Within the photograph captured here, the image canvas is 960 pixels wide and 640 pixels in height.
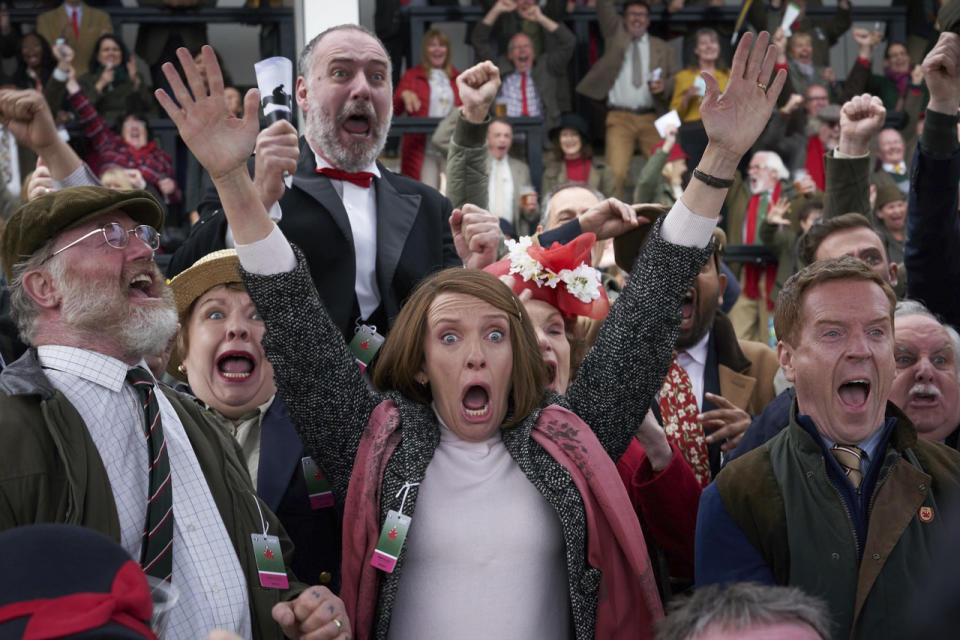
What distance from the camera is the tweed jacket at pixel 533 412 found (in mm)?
2779

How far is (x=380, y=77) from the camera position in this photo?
13.1 feet

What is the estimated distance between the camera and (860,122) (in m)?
4.31

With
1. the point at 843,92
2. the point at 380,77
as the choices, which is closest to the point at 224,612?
the point at 380,77

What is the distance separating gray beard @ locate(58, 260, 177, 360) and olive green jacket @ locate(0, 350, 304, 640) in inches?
5.2

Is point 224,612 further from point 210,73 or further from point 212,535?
point 210,73

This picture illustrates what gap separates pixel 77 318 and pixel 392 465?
0.78m

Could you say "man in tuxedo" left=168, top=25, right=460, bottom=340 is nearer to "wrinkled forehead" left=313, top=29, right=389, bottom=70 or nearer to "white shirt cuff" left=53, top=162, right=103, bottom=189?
"wrinkled forehead" left=313, top=29, right=389, bottom=70

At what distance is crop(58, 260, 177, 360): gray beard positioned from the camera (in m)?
2.81

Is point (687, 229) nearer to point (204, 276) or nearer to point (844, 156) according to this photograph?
point (204, 276)

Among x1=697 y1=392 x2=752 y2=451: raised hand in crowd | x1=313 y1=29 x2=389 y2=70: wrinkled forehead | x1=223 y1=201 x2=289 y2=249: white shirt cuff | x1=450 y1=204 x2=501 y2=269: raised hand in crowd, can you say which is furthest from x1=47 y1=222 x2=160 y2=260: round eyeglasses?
x1=697 y1=392 x2=752 y2=451: raised hand in crowd

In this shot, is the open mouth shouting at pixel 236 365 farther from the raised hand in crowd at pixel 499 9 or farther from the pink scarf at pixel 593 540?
the raised hand in crowd at pixel 499 9

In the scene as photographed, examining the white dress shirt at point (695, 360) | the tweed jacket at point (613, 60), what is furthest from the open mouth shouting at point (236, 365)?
the tweed jacket at point (613, 60)

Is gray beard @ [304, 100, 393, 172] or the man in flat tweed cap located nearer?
the man in flat tweed cap

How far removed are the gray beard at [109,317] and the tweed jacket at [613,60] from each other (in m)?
9.10
